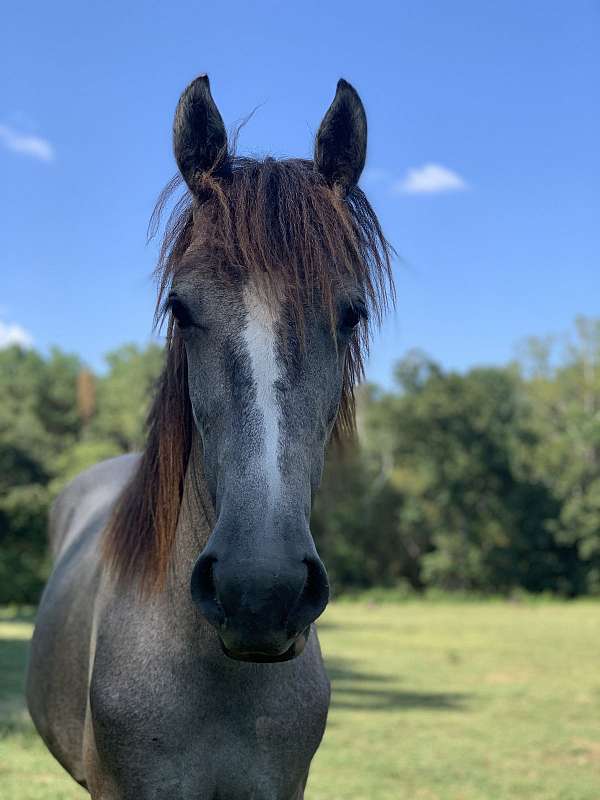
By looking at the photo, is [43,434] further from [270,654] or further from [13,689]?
[270,654]

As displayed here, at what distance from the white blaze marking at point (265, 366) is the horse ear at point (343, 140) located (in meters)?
0.54

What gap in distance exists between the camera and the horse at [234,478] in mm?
1606

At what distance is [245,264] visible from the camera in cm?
190

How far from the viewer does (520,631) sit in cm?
1972

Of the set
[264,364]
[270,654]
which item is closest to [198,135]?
[264,364]

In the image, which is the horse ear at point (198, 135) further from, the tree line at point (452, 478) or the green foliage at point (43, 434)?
the tree line at point (452, 478)

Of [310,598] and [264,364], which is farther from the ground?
[264,364]

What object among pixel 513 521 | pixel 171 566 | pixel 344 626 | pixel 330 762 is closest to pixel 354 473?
pixel 513 521

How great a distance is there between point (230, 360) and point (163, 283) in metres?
0.50

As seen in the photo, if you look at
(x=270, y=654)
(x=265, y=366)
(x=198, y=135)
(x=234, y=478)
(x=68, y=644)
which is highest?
(x=198, y=135)

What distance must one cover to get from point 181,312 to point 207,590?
0.67 m

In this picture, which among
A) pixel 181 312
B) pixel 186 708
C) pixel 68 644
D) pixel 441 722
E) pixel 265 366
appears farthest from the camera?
pixel 441 722

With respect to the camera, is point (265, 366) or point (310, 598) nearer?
point (310, 598)

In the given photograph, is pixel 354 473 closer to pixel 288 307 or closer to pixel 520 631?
pixel 520 631
